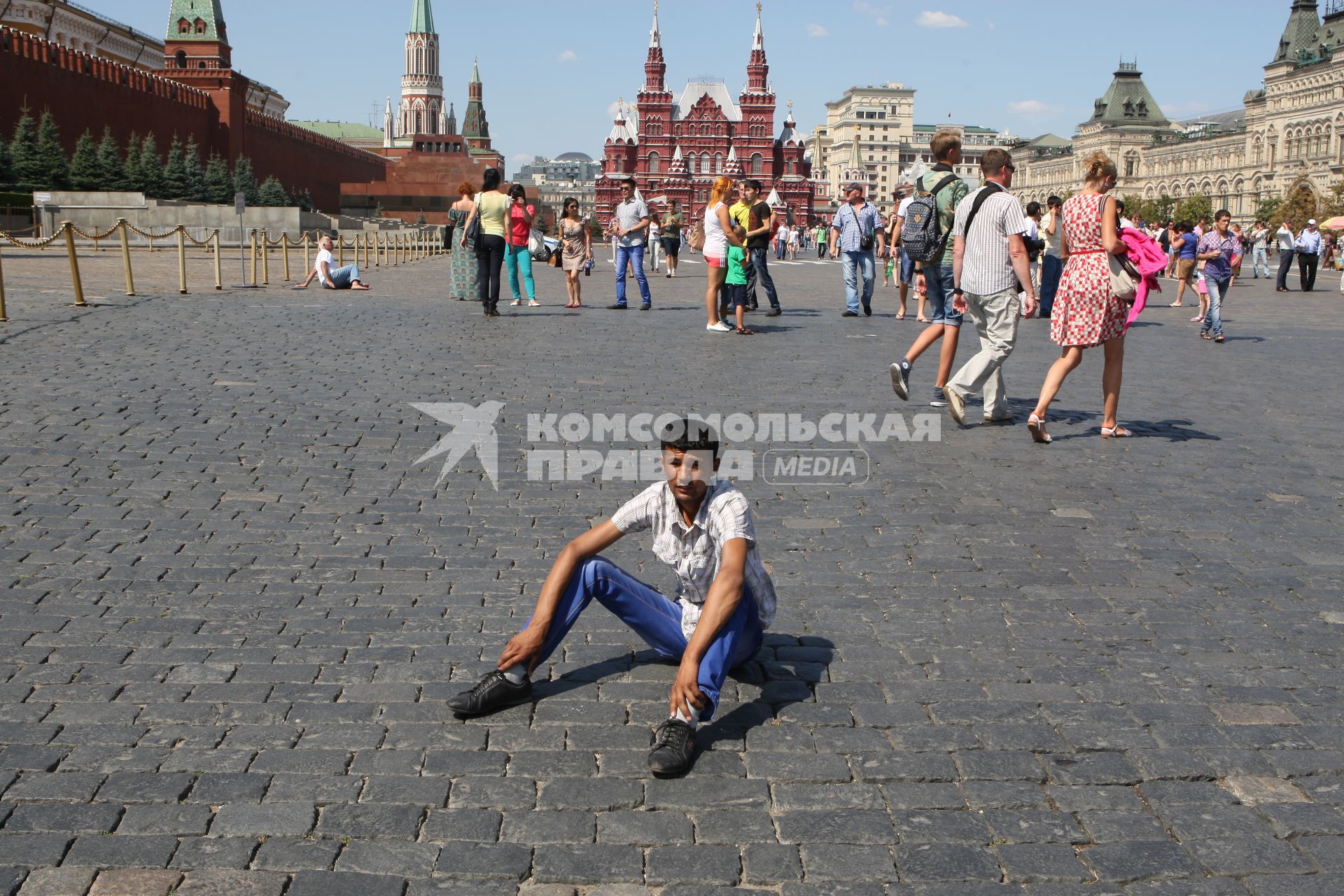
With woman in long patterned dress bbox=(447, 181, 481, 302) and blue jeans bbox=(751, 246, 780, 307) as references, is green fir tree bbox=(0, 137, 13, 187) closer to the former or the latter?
woman in long patterned dress bbox=(447, 181, 481, 302)

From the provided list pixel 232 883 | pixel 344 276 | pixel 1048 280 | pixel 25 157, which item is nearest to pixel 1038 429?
pixel 232 883

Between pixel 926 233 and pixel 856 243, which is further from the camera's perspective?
pixel 856 243

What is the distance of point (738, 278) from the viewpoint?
13.4 m

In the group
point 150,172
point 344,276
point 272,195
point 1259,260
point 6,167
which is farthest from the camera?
point 272,195

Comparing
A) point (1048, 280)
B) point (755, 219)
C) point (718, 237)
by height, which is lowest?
point (1048, 280)

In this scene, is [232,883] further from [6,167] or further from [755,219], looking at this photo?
[6,167]

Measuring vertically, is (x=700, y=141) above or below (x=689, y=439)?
above

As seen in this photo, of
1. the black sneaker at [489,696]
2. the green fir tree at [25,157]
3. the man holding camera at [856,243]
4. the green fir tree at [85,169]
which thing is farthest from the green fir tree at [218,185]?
the black sneaker at [489,696]

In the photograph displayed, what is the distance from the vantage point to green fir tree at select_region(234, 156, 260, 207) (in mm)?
56844

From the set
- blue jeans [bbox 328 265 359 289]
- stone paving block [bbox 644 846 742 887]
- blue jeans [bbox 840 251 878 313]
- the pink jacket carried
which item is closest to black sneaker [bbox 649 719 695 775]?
stone paving block [bbox 644 846 742 887]

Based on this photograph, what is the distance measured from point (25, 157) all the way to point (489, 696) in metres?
44.5

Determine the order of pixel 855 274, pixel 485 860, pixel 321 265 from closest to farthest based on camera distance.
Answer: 1. pixel 485 860
2. pixel 855 274
3. pixel 321 265

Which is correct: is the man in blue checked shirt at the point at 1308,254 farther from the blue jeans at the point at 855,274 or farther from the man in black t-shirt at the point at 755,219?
the man in black t-shirt at the point at 755,219

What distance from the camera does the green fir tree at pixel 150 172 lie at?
49094 millimetres
